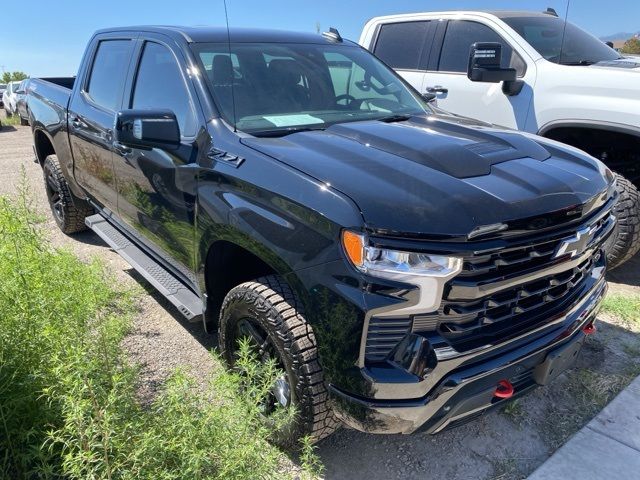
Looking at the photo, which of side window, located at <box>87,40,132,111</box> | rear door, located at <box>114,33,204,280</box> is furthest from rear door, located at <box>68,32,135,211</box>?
rear door, located at <box>114,33,204,280</box>

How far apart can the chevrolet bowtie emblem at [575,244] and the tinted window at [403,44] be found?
3.83 metres

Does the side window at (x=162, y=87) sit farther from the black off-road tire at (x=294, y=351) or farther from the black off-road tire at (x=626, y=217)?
the black off-road tire at (x=626, y=217)

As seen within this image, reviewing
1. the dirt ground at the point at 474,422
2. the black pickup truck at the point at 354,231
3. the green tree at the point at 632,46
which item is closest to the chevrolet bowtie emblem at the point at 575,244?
the black pickup truck at the point at 354,231

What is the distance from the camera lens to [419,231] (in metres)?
1.92

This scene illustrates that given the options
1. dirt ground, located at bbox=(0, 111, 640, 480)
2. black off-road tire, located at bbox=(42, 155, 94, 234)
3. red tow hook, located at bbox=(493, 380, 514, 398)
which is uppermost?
red tow hook, located at bbox=(493, 380, 514, 398)

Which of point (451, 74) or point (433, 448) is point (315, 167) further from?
point (451, 74)

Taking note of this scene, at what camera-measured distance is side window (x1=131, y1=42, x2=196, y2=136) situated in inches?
116

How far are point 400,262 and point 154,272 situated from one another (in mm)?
2051

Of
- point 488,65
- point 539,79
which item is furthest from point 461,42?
point 488,65

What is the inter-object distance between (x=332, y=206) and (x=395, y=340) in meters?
0.55

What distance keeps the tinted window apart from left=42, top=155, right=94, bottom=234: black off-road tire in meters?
3.60

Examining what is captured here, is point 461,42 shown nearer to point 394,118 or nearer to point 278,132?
point 394,118

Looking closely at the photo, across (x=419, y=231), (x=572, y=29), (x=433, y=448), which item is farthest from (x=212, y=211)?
(x=572, y=29)

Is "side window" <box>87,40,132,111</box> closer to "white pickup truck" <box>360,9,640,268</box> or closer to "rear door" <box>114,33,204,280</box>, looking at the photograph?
"rear door" <box>114,33,204,280</box>
